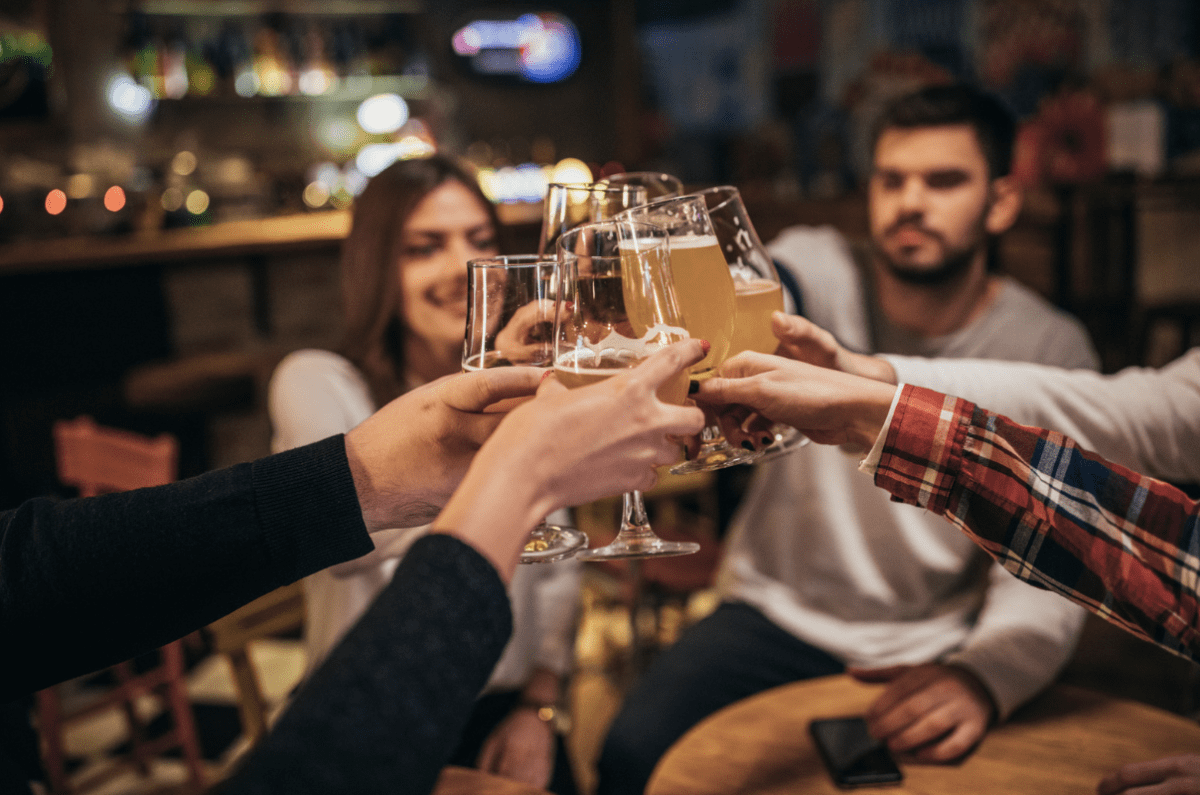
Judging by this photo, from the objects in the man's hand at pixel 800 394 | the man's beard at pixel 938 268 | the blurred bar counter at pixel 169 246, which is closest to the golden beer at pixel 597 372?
the man's hand at pixel 800 394

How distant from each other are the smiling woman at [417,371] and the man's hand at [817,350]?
0.72 m

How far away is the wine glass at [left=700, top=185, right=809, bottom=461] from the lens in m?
1.05

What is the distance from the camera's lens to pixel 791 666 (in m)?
1.84

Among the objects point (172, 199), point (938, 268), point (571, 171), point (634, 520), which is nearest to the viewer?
point (634, 520)

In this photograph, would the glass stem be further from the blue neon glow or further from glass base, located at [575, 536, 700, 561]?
the blue neon glow

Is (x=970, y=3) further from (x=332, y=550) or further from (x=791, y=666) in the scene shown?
(x=332, y=550)

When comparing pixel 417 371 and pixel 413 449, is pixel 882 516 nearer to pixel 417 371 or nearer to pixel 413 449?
pixel 417 371

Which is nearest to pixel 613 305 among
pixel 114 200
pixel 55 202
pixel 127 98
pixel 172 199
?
pixel 114 200

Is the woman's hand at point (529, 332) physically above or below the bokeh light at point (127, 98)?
below

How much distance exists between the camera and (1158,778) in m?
1.04

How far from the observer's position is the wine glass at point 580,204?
112 centimetres

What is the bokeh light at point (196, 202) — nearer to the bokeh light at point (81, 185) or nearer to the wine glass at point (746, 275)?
the bokeh light at point (81, 185)

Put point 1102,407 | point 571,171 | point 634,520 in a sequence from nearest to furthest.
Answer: point 634,520 → point 1102,407 → point 571,171

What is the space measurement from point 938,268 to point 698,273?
1.22 m
